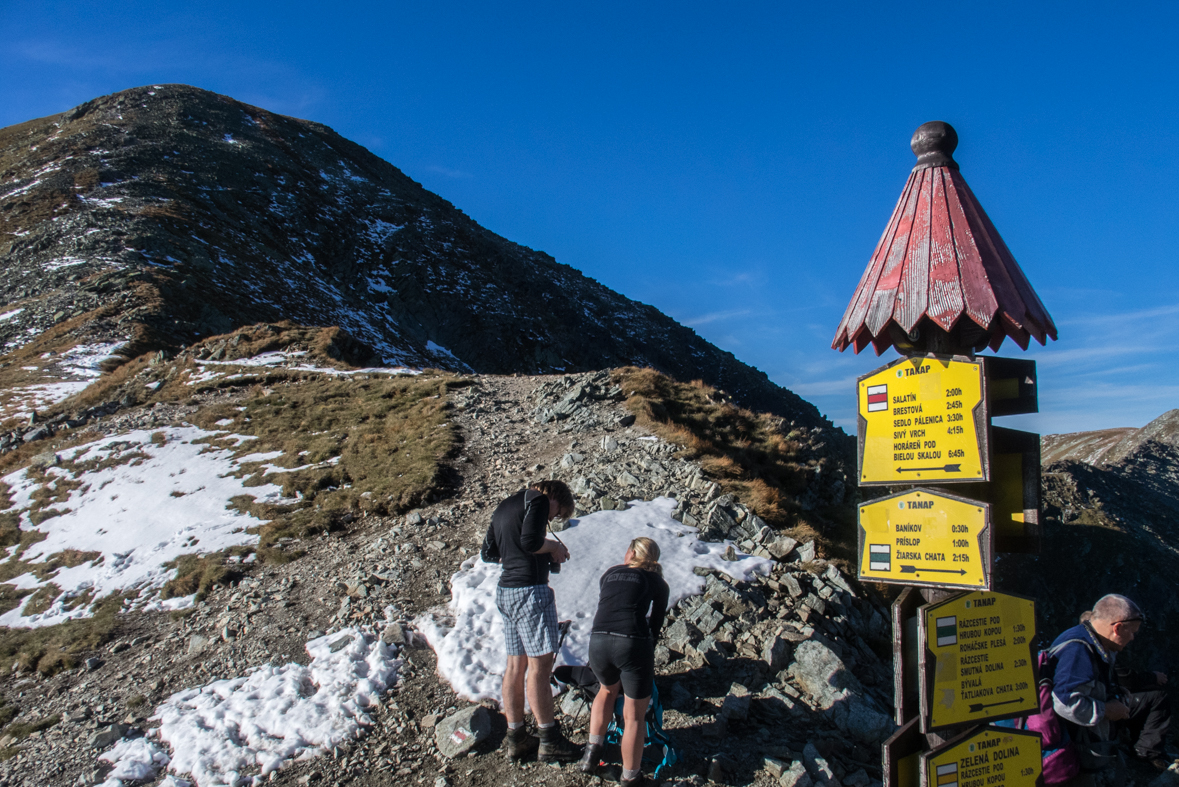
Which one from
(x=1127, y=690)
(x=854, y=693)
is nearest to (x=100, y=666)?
(x=854, y=693)

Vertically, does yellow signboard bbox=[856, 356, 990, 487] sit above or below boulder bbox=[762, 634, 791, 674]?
above

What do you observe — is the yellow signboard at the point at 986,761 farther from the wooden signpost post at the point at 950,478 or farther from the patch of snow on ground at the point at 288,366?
the patch of snow on ground at the point at 288,366

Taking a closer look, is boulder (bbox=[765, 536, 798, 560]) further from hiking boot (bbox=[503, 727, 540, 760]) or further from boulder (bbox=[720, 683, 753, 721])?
hiking boot (bbox=[503, 727, 540, 760])

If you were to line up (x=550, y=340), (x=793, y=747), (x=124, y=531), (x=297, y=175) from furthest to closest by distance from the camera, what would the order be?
(x=297, y=175)
(x=550, y=340)
(x=124, y=531)
(x=793, y=747)

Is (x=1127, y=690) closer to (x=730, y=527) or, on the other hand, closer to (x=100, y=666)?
(x=730, y=527)

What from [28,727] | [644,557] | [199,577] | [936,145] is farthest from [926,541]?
[199,577]

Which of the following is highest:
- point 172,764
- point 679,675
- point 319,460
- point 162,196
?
point 162,196

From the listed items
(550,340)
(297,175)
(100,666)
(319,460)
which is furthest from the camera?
(297,175)

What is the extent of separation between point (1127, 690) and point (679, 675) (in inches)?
149

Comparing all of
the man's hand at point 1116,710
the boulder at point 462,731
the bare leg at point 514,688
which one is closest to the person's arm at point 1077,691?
the man's hand at point 1116,710

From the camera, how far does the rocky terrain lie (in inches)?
218

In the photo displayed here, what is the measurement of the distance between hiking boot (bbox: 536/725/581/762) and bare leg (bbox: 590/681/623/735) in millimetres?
451

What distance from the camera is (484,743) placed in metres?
5.64

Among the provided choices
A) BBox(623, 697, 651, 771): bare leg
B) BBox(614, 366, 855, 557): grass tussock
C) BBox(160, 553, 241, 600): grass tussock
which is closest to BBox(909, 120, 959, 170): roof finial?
BBox(623, 697, 651, 771): bare leg
